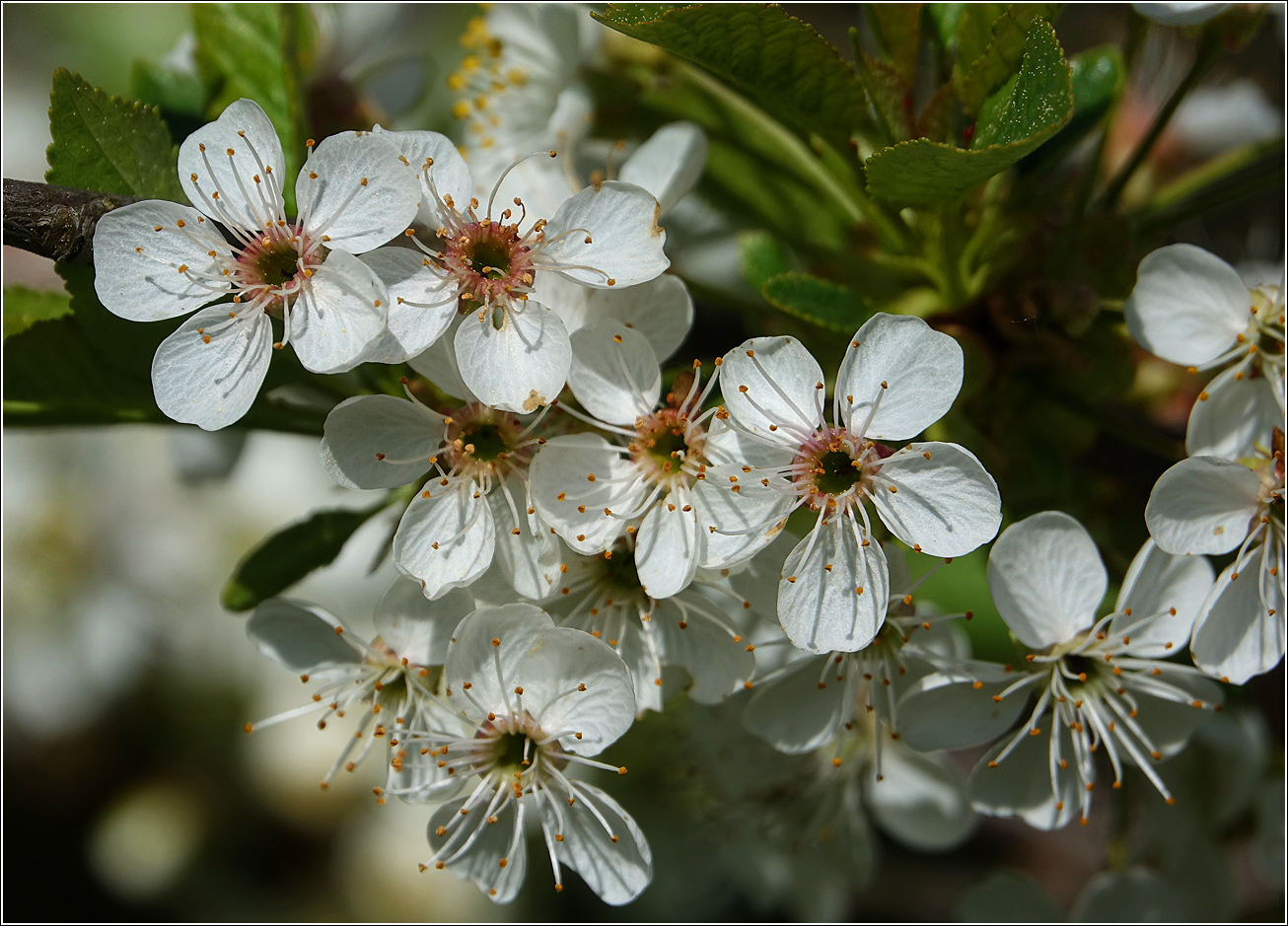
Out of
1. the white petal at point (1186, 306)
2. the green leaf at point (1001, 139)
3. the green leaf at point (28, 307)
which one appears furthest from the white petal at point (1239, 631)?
the green leaf at point (28, 307)

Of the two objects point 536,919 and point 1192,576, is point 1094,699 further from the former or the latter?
point 536,919

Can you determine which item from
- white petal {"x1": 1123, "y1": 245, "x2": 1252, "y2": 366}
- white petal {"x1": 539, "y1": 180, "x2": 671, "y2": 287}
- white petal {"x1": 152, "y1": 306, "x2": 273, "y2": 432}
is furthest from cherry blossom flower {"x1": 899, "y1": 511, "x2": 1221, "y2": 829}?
white petal {"x1": 152, "y1": 306, "x2": 273, "y2": 432}

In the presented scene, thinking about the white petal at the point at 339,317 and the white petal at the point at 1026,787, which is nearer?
the white petal at the point at 339,317

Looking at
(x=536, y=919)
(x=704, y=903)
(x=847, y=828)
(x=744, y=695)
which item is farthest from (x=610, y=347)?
(x=536, y=919)

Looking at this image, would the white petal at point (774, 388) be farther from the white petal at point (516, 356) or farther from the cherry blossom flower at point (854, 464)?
the white petal at point (516, 356)

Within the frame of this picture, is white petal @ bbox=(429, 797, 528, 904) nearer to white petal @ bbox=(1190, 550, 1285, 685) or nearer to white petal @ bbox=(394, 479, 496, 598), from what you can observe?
white petal @ bbox=(394, 479, 496, 598)

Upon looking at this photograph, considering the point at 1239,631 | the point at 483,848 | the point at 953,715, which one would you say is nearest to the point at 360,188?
the point at 483,848

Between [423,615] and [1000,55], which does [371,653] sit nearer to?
[423,615]
